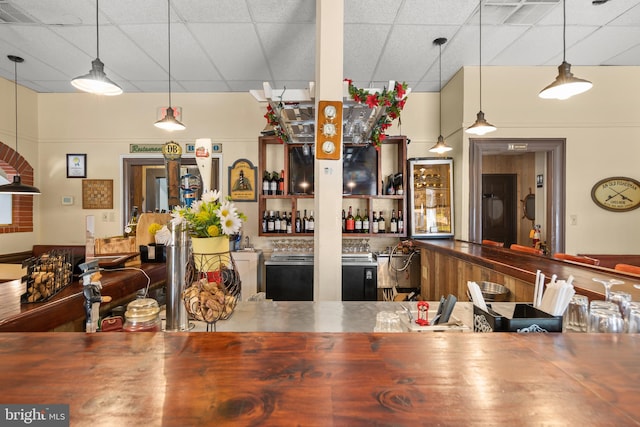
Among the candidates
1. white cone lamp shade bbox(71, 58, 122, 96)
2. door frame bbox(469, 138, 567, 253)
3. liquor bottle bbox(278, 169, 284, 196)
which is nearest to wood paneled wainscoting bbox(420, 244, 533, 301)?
door frame bbox(469, 138, 567, 253)

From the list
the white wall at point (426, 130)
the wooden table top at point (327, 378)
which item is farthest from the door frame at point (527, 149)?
the wooden table top at point (327, 378)

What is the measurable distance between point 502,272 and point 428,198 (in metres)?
2.39

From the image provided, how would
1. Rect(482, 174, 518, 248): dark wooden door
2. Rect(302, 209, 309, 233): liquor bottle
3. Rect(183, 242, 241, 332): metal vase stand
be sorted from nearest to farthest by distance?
Rect(183, 242, 241, 332): metal vase stand
Rect(302, 209, 309, 233): liquor bottle
Rect(482, 174, 518, 248): dark wooden door

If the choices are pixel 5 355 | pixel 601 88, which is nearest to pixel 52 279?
pixel 5 355

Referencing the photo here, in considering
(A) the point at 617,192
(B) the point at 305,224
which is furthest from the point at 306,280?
(A) the point at 617,192

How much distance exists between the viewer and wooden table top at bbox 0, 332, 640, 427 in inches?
18.8

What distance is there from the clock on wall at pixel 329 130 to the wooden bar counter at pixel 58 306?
155cm

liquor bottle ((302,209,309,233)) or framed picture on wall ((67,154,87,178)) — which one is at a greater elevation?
framed picture on wall ((67,154,87,178))

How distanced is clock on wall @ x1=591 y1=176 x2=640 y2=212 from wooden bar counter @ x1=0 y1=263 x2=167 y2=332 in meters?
5.47

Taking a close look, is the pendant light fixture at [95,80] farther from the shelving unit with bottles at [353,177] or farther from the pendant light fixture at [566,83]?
the pendant light fixture at [566,83]

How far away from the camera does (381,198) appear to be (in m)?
4.60

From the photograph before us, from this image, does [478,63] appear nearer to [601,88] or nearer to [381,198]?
[601,88]

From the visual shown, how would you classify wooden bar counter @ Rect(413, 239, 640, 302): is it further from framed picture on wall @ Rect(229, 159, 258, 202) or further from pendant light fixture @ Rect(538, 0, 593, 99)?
framed picture on wall @ Rect(229, 159, 258, 202)

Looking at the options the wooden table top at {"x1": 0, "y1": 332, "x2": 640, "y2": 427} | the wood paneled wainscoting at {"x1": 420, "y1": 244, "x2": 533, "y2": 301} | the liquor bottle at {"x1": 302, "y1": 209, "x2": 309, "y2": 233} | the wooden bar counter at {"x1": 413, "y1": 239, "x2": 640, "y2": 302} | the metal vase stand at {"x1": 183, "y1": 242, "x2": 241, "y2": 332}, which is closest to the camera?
the wooden table top at {"x1": 0, "y1": 332, "x2": 640, "y2": 427}
